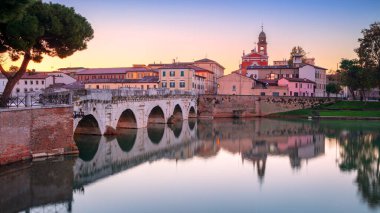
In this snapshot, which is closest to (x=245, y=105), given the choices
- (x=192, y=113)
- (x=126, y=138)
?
(x=192, y=113)

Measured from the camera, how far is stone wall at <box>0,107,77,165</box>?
2694cm

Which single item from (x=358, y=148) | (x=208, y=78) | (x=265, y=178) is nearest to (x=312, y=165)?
(x=265, y=178)

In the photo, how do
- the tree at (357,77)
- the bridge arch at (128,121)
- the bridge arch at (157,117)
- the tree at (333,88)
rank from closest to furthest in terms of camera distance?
1. the bridge arch at (128,121)
2. the bridge arch at (157,117)
3. the tree at (357,77)
4. the tree at (333,88)

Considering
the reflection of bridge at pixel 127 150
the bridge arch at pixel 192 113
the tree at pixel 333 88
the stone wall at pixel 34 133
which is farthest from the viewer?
the tree at pixel 333 88

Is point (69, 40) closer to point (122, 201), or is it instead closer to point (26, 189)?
point (26, 189)

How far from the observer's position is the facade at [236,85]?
90.9 meters

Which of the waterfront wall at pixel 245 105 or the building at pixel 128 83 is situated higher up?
the building at pixel 128 83

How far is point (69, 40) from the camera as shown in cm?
3316

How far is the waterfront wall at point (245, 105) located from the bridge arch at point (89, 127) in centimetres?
4093

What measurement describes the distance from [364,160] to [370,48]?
50.6 meters

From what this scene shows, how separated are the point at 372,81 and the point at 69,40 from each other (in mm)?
62246

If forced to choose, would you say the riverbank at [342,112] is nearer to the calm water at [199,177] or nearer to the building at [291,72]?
the building at [291,72]

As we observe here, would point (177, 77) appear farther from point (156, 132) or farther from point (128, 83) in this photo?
point (156, 132)

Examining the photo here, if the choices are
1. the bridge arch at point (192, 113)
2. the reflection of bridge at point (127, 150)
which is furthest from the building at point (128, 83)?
the reflection of bridge at point (127, 150)
